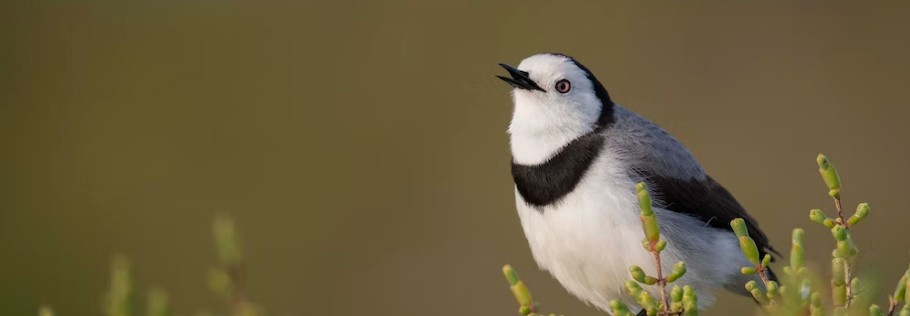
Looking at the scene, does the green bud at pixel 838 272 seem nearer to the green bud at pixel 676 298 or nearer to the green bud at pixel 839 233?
the green bud at pixel 839 233

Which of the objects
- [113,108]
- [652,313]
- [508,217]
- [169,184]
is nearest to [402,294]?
[508,217]

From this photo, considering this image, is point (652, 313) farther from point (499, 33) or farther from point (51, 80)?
point (51, 80)

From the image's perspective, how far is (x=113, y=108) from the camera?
Result: 1222 centimetres

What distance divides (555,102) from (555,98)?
16 millimetres

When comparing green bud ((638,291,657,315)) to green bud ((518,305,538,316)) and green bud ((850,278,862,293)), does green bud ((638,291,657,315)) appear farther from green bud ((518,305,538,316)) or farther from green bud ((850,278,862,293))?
green bud ((850,278,862,293))

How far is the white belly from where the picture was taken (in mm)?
4438

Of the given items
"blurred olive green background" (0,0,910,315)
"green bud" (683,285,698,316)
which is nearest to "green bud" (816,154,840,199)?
"green bud" (683,285,698,316)

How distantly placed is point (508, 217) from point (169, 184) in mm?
3117

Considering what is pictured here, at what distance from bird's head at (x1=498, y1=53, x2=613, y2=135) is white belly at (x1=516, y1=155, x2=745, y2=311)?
0.27 m

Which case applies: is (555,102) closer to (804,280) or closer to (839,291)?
(839,291)

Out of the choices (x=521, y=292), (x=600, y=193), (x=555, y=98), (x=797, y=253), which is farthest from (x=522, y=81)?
(x=797, y=253)

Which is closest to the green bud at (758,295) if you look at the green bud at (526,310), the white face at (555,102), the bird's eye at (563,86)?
the green bud at (526,310)

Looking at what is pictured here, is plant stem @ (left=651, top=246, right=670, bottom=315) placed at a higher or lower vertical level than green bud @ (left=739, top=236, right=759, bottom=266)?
lower

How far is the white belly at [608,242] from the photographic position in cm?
444
